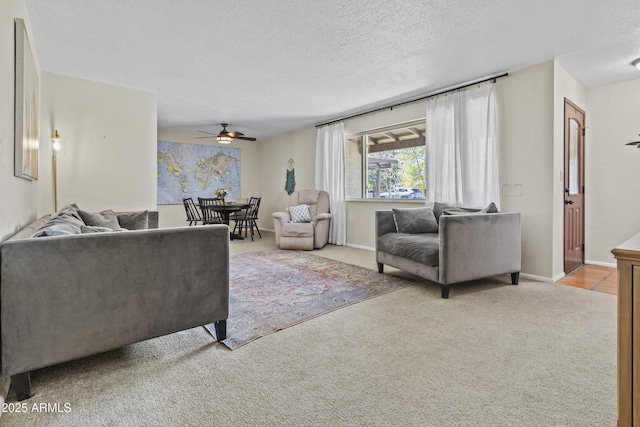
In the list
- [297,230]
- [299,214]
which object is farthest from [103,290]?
[299,214]

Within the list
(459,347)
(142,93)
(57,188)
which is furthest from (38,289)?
(142,93)

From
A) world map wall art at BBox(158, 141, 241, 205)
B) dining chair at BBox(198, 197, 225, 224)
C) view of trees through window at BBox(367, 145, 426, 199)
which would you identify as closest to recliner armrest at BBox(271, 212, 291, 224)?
dining chair at BBox(198, 197, 225, 224)

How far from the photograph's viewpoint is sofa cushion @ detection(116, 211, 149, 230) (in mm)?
3393

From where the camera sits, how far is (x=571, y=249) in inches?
150

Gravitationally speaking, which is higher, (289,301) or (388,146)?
(388,146)

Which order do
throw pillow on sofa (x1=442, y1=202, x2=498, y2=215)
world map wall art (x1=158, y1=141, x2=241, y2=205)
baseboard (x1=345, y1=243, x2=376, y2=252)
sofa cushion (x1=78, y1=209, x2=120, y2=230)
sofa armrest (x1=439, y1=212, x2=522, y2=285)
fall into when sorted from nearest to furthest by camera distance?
1. sofa cushion (x1=78, y1=209, x2=120, y2=230)
2. sofa armrest (x1=439, y1=212, x2=522, y2=285)
3. throw pillow on sofa (x1=442, y1=202, x2=498, y2=215)
4. baseboard (x1=345, y1=243, x2=376, y2=252)
5. world map wall art (x1=158, y1=141, x2=241, y2=205)

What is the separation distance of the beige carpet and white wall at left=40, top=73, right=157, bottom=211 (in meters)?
2.72

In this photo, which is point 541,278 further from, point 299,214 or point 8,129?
point 8,129

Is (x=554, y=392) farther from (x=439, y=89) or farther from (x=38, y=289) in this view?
(x=439, y=89)

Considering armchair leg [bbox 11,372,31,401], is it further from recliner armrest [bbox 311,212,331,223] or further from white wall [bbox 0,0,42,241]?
recliner armrest [bbox 311,212,331,223]

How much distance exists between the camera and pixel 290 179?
7324 mm

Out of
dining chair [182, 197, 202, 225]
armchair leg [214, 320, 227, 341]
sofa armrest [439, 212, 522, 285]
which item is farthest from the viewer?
dining chair [182, 197, 202, 225]

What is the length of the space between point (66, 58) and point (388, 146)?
4335 millimetres

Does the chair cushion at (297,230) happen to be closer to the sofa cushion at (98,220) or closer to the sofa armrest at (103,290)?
the sofa cushion at (98,220)
